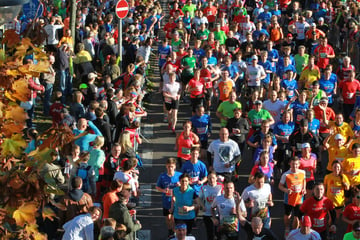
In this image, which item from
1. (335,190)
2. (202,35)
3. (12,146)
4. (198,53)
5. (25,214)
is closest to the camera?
(25,214)

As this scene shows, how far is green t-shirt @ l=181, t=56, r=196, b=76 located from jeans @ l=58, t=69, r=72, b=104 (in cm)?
271

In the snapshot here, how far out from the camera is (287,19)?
2716cm

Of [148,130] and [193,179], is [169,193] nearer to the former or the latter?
[193,179]

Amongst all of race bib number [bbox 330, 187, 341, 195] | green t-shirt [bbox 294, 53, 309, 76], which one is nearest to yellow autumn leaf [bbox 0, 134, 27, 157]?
race bib number [bbox 330, 187, 341, 195]

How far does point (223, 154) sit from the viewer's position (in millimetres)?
14289

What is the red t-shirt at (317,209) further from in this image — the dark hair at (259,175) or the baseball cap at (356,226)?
the baseball cap at (356,226)

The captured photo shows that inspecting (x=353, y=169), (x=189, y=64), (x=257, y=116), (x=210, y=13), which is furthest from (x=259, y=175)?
(x=210, y=13)

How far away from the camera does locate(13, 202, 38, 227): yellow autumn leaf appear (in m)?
5.82

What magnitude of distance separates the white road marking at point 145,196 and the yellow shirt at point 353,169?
3466 mm

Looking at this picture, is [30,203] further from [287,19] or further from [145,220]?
[287,19]

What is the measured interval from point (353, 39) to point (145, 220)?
35.0ft

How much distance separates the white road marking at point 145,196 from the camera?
14798 millimetres

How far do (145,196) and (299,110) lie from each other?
11.6 feet

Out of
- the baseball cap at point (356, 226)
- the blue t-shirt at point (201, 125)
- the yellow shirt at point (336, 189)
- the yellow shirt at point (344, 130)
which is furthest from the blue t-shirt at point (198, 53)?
the baseball cap at point (356, 226)
